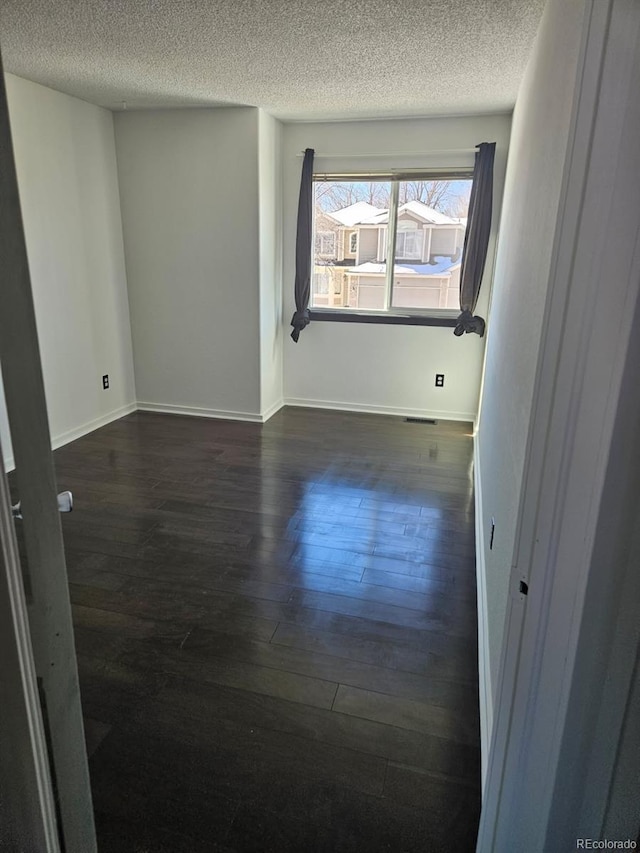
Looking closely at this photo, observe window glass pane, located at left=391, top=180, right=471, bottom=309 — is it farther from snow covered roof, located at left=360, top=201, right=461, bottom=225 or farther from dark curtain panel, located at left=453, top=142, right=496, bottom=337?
dark curtain panel, located at left=453, top=142, right=496, bottom=337

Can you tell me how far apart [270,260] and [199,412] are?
1513 millimetres

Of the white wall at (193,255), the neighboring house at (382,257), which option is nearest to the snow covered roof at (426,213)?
the neighboring house at (382,257)

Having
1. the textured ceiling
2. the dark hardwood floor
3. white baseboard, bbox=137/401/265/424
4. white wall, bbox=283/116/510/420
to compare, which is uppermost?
the textured ceiling

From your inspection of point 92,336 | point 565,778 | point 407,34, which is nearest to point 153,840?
point 565,778

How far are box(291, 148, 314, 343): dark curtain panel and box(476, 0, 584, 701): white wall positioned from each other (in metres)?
2.34

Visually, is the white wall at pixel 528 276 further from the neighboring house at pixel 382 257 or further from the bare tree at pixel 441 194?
the neighboring house at pixel 382 257

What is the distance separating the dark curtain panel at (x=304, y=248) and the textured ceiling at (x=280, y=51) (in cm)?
61

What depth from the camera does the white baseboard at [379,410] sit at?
497 cm

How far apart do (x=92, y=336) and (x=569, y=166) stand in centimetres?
419

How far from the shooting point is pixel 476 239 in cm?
438

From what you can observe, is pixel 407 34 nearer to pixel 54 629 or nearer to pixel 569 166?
pixel 569 166

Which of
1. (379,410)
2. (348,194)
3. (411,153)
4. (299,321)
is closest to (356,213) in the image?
(348,194)

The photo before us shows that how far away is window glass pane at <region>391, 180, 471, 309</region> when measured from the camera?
14.9ft

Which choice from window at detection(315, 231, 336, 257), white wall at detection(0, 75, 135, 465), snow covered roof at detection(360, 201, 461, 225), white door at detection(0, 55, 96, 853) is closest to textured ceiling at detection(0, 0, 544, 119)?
white wall at detection(0, 75, 135, 465)
